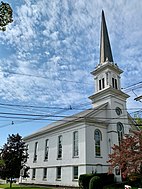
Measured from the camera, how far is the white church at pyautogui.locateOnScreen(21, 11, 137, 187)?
27188mm

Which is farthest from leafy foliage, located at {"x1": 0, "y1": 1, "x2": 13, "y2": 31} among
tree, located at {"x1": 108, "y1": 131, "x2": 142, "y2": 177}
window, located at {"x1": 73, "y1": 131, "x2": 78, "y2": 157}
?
window, located at {"x1": 73, "y1": 131, "x2": 78, "y2": 157}

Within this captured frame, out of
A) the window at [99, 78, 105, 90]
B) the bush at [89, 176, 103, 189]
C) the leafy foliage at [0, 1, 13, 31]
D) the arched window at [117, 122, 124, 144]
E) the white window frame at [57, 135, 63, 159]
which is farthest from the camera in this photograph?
the window at [99, 78, 105, 90]

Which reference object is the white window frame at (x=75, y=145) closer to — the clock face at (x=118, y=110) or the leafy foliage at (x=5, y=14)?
the clock face at (x=118, y=110)

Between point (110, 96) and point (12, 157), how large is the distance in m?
15.6

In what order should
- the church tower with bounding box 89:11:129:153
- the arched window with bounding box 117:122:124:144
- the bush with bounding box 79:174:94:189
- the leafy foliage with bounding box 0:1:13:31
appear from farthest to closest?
the arched window with bounding box 117:122:124:144
the church tower with bounding box 89:11:129:153
the bush with bounding box 79:174:94:189
the leafy foliage with bounding box 0:1:13:31

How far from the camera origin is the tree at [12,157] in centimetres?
2527

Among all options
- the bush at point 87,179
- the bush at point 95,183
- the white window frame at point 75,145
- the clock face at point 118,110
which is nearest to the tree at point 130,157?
the bush at point 95,183

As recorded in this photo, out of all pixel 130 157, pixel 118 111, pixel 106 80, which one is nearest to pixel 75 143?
pixel 118 111

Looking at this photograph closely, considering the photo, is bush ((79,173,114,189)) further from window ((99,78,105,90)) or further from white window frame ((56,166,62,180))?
window ((99,78,105,90))

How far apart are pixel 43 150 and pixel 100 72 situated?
52.8 ft

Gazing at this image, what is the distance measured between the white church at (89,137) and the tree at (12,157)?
254 inches

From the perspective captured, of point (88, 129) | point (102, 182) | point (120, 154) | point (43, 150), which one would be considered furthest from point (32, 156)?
point (120, 154)

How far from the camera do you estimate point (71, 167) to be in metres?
28.1

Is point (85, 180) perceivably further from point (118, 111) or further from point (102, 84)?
point (102, 84)
